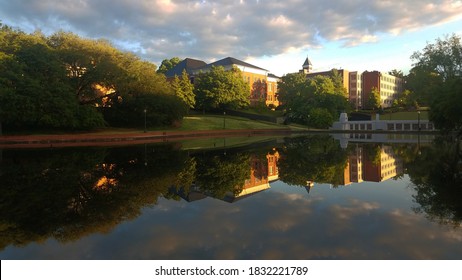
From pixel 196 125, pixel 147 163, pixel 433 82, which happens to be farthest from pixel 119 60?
pixel 433 82

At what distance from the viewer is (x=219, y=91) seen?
75000 mm

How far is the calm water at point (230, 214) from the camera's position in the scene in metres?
6.30

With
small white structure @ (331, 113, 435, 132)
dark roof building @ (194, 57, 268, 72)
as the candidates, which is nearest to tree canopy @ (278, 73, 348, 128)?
small white structure @ (331, 113, 435, 132)

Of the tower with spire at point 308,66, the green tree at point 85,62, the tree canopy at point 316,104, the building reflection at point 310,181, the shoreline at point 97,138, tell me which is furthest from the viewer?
the tower with spire at point 308,66

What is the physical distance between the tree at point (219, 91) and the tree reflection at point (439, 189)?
59.8 m

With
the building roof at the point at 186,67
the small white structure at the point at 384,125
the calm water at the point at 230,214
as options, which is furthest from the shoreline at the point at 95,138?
the building roof at the point at 186,67

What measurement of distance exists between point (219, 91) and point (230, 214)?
6735cm

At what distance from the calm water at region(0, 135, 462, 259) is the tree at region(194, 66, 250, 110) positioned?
60256 millimetres

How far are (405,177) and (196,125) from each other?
47.7 meters

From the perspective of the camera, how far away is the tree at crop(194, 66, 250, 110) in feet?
246

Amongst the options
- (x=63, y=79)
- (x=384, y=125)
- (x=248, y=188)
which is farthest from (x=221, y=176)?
(x=384, y=125)

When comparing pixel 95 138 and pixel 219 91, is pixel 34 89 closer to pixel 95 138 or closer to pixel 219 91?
pixel 95 138

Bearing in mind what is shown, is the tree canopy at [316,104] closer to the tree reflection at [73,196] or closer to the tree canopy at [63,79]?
the tree canopy at [63,79]

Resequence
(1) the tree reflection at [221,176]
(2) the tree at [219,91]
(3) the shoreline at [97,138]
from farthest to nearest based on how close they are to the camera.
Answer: (2) the tree at [219,91] → (3) the shoreline at [97,138] → (1) the tree reflection at [221,176]
